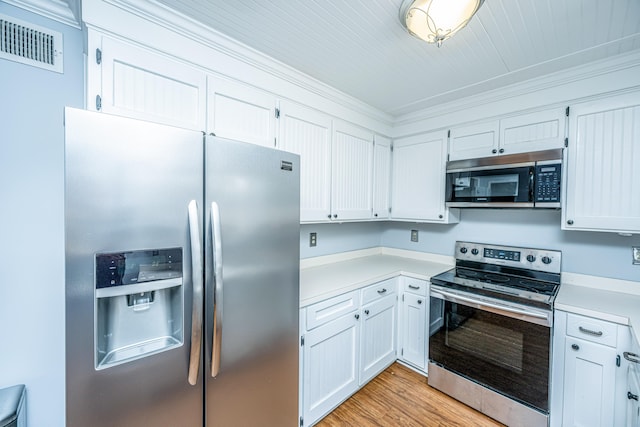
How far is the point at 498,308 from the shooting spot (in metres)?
1.72

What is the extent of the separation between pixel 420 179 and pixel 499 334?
56.1 inches

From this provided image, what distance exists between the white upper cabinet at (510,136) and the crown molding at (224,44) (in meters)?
1.02

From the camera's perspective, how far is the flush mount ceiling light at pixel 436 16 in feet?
3.77

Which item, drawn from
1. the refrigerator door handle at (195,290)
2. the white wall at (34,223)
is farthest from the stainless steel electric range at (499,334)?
the white wall at (34,223)

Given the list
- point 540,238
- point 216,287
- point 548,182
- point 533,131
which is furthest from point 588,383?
point 216,287

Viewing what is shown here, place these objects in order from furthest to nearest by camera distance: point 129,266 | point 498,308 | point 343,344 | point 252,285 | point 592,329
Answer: point 343,344
point 498,308
point 592,329
point 252,285
point 129,266

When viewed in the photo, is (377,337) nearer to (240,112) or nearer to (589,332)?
(589,332)

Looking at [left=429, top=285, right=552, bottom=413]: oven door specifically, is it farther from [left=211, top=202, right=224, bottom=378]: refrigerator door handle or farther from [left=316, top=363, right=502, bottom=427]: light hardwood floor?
[left=211, top=202, right=224, bottom=378]: refrigerator door handle

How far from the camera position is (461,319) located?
189 centimetres

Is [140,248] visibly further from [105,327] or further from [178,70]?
[178,70]

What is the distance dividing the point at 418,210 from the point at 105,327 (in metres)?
2.44

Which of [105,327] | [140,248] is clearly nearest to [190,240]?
[140,248]

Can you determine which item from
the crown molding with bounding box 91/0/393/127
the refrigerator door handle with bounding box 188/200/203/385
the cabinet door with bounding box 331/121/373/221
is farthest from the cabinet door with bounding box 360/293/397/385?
the crown molding with bounding box 91/0/393/127

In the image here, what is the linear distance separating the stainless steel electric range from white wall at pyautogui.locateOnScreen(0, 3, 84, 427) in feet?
7.78
